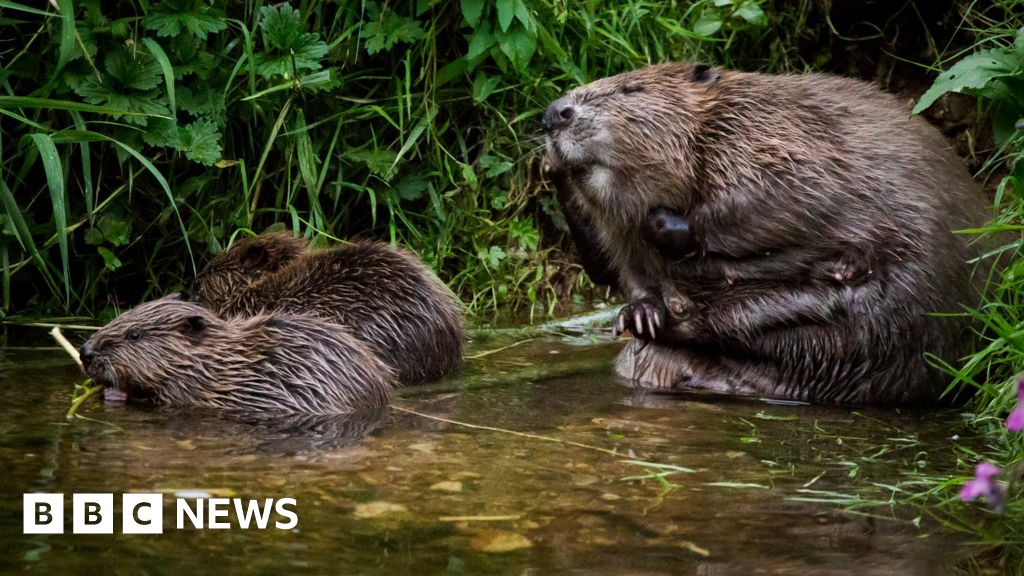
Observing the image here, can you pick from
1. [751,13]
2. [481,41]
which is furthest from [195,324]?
[751,13]

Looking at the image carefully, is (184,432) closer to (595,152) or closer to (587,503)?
(587,503)

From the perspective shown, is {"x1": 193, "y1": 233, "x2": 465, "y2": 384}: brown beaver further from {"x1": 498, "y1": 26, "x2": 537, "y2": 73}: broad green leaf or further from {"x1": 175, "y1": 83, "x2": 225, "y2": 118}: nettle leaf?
{"x1": 498, "y1": 26, "x2": 537, "y2": 73}: broad green leaf

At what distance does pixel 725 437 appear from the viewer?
3777mm

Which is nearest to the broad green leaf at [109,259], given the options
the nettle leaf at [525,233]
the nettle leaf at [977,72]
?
the nettle leaf at [525,233]

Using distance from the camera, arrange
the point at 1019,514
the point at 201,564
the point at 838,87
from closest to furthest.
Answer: the point at 201,564 → the point at 1019,514 → the point at 838,87

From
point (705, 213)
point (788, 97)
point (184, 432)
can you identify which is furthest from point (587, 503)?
point (788, 97)

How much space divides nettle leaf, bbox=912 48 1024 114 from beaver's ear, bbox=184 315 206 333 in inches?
90.7

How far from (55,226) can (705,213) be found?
95.6 inches

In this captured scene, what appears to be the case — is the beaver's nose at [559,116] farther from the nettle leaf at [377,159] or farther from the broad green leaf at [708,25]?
the broad green leaf at [708,25]

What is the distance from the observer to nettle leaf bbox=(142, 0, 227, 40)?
195 inches

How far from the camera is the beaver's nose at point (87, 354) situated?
4.23 metres

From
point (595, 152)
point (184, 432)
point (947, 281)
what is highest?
point (595, 152)

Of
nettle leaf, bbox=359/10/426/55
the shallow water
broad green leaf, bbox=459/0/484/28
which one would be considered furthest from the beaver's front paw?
nettle leaf, bbox=359/10/426/55

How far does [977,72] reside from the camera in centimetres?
384
